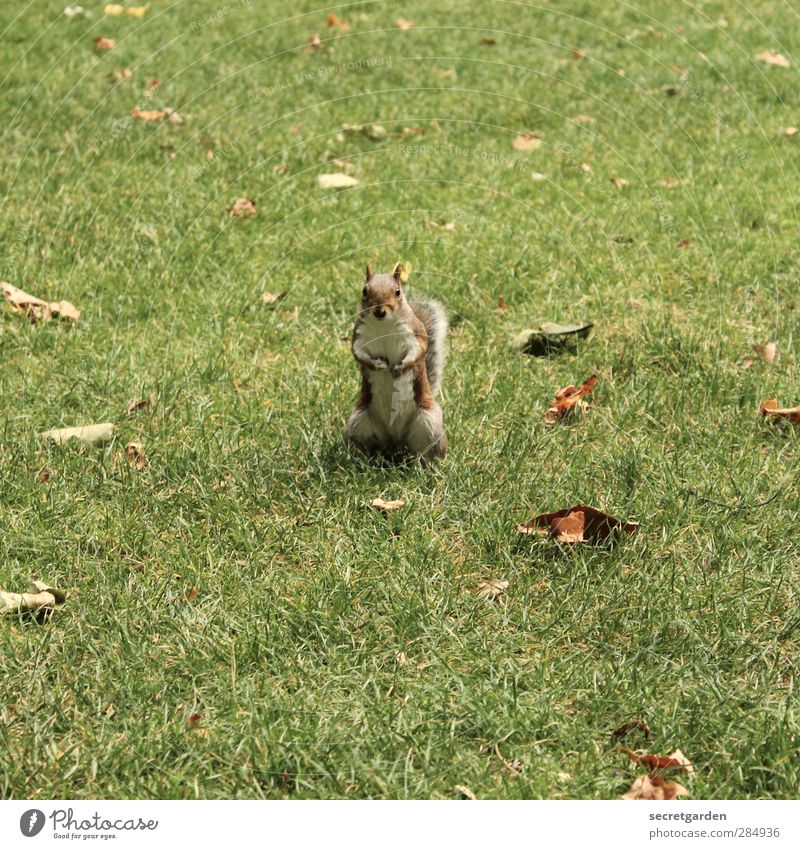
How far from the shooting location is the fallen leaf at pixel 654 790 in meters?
2.58

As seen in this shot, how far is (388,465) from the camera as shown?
12.5 feet

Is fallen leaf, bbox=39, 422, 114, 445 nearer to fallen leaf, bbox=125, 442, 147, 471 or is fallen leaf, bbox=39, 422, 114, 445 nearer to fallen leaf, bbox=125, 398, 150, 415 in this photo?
fallen leaf, bbox=125, 442, 147, 471

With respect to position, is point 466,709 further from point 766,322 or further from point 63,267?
point 63,267

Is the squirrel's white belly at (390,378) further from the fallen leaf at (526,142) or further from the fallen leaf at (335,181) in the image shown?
the fallen leaf at (526,142)

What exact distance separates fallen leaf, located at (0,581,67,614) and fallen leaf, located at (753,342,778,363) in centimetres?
275

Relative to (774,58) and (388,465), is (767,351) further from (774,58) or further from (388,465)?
(774,58)

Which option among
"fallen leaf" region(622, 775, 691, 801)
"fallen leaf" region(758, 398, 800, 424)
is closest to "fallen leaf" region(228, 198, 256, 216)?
"fallen leaf" region(758, 398, 800, 424)

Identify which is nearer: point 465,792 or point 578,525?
point 465,792

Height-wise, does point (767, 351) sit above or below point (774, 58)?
below

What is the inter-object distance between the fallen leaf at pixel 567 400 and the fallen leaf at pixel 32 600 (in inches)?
69.1

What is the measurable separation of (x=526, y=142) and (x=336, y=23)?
246 cm

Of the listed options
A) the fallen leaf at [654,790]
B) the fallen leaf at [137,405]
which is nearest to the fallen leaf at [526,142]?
the fallen leaf at [137,405]

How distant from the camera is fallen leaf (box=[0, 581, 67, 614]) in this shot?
3148 mm

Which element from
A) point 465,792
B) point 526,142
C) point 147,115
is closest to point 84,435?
point 465,792
